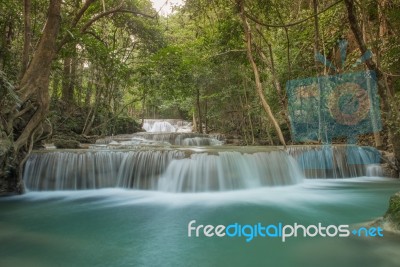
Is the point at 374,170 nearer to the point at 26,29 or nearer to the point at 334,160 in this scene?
the point at 334,160

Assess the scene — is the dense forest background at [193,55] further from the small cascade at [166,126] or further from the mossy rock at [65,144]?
the small cascade at [166,126]

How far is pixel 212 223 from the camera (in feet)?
16.4

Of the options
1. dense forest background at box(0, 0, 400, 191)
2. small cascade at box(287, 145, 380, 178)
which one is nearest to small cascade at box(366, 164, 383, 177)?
small cascade at box(287, 145, 380, 178)

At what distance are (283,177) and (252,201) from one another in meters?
2.40

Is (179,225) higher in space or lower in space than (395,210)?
lower

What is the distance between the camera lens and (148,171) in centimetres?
804

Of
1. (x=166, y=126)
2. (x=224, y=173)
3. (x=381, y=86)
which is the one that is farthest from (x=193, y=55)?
(x=166, y=126)

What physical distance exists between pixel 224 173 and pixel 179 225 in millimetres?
3164

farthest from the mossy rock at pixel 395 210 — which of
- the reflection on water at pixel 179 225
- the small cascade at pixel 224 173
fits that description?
the small cascade at pixel 224 173

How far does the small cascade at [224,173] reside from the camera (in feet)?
25.3

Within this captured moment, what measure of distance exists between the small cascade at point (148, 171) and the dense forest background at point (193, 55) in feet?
2.44

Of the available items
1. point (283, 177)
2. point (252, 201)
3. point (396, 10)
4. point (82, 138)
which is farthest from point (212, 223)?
point (82, 138)

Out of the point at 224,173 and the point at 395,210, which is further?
the point at 224,173

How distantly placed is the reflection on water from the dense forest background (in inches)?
54.3
